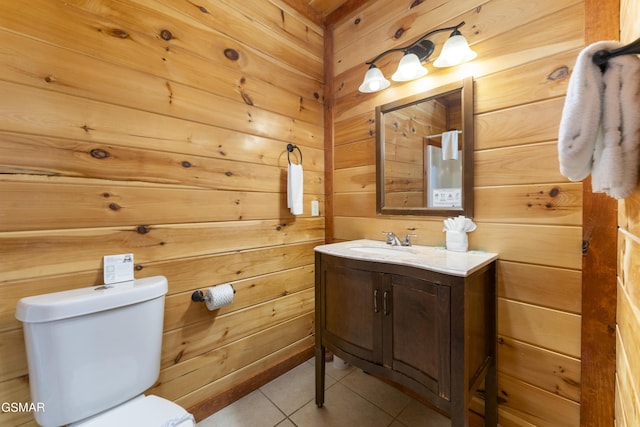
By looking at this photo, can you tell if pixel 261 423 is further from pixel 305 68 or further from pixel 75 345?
pixel 305 68

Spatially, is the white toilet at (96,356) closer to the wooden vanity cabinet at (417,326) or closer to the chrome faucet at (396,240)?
the wooden vanity cabinet at (417,326)

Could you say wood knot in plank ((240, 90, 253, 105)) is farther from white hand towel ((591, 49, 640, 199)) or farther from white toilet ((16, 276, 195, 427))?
white hand towel ((591, 49, 640, 199))

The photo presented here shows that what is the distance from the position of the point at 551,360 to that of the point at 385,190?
114 cm

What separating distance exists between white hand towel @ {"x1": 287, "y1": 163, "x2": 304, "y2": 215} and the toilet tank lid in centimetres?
85

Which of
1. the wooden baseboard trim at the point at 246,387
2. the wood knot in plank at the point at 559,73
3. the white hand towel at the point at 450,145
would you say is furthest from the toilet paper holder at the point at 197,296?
the wood knot in plank at the point at 559,73

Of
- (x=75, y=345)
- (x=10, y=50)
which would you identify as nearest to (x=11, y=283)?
(x=75, y=345)

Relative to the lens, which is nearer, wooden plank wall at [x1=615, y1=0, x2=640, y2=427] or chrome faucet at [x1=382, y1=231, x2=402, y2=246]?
wooden plank wall at [x1=615, y1=0, x2=640, y2=427]

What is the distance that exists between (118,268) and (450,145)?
5.66ft

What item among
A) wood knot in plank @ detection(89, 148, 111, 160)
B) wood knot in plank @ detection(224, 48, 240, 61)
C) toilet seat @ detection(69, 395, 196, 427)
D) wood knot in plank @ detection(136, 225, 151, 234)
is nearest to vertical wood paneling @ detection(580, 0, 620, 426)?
toilet seat @ detection(69, 395, 196, 427)

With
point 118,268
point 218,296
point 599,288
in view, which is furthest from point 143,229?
point 599,288

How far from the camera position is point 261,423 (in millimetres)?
1378

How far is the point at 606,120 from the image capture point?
21.5 inches

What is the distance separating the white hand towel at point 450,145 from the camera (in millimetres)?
1401

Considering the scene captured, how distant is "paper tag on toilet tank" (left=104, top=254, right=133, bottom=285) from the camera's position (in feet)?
A: 3.59
